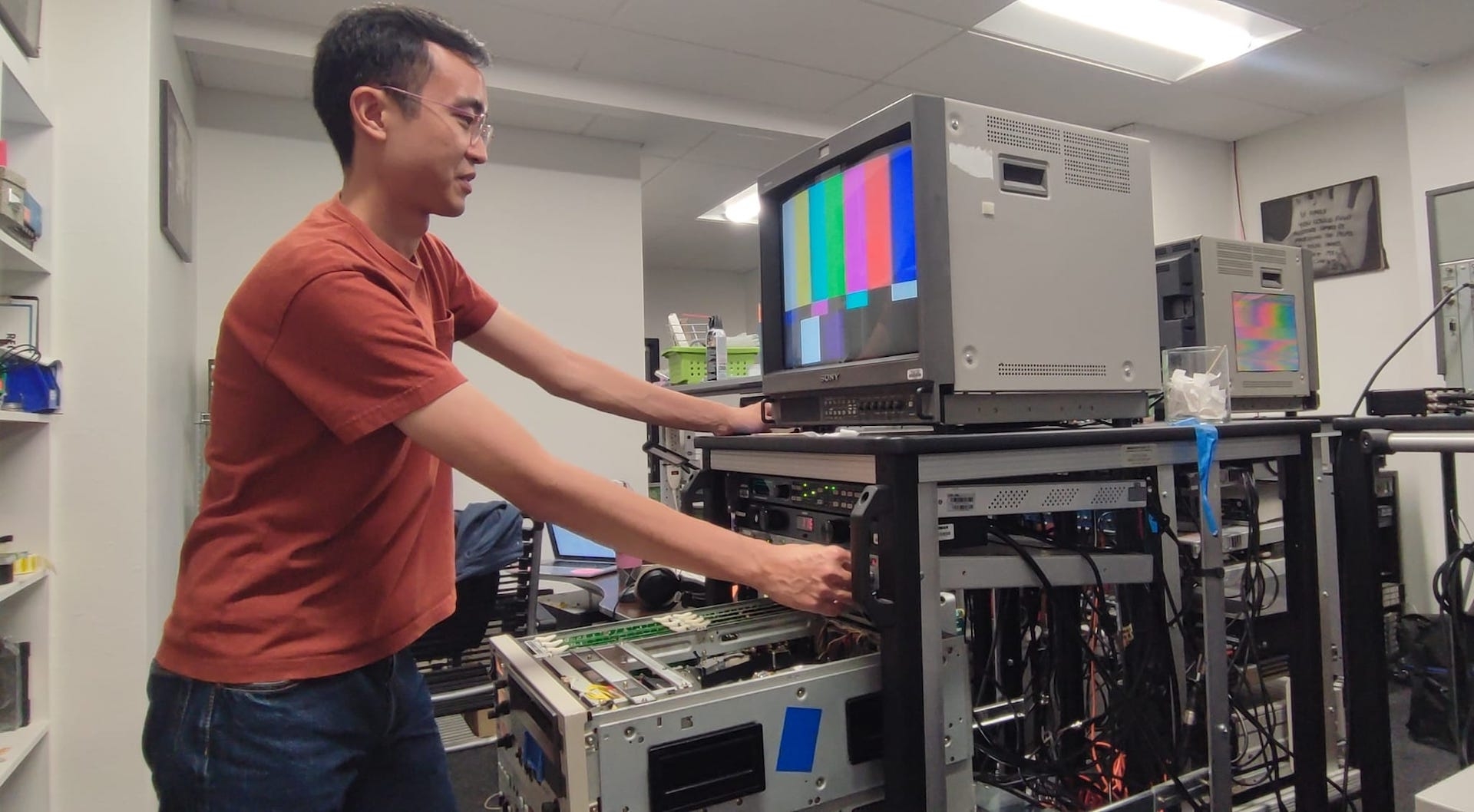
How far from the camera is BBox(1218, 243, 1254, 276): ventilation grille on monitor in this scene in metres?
2.05

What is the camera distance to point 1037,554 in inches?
44.8

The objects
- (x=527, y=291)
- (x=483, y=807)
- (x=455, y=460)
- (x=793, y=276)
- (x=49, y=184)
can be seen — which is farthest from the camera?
(x=527, y=291)

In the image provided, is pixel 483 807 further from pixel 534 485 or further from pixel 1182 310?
pixel 1182 310

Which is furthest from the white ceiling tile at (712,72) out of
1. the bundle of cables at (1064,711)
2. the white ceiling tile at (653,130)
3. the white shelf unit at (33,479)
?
the bundle of cables at (1064,711)

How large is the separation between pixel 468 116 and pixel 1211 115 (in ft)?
14.1

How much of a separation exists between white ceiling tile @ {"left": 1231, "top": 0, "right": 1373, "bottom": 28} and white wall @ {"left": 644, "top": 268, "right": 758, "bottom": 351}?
177 inches

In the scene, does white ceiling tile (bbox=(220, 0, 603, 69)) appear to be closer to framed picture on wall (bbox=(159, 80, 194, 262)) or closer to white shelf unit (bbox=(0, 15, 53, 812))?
framed picture on wall (bbox=(159, 80, 194, 262))

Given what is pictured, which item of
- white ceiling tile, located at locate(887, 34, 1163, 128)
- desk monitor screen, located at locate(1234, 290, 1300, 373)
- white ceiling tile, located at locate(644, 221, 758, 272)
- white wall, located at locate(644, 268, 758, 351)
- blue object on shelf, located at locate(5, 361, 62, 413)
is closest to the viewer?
blue object on shelf, located at locate(5, 361, 62, 413)

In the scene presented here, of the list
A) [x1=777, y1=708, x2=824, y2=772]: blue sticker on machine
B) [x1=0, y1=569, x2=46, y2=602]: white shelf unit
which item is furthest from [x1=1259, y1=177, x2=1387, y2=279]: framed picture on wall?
[x1=0, y1=569, x2=46, y2=602]: white shelf unit

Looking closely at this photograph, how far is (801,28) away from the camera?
3.01m

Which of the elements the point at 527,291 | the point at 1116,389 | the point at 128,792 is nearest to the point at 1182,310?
the point at 1116,389

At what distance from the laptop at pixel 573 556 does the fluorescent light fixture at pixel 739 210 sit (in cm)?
275

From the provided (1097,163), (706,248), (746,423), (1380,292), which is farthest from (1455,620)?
(706,248)

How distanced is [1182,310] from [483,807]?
2400 mm
